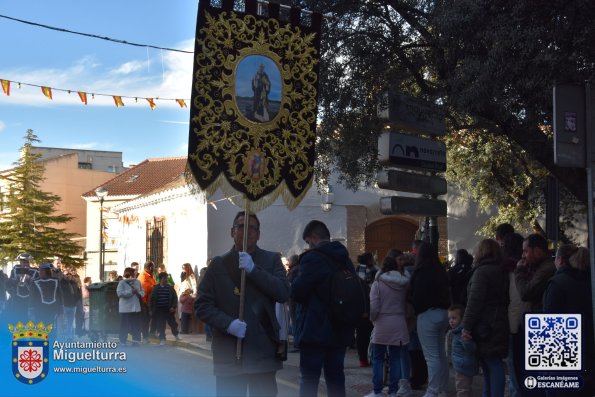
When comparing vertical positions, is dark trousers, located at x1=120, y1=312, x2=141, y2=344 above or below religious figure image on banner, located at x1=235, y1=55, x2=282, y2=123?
below

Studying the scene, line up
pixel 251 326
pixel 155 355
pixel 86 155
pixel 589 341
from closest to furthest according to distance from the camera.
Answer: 1. pixel 251 326
2. pixel 589 341
3. pixel 155 355
4. pixel 86 155

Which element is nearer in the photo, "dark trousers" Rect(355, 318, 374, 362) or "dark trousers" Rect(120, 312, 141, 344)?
"dark trousers" Rect(355, 318, 374, 362)

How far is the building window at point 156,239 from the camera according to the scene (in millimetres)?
32406

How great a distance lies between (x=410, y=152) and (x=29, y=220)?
41379 millimetres

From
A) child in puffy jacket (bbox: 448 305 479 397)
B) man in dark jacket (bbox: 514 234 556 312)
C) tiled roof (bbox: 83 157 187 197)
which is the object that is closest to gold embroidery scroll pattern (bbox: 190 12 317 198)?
child in puffy jacket (bbox: 448 305 479 397)

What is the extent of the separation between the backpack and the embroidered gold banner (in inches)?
33.1

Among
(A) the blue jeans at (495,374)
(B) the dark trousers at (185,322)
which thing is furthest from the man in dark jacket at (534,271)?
(B) the dark trousers at (185,322)

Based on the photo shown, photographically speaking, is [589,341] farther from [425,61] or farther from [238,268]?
[425,61]

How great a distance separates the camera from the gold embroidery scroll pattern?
7.88 meters

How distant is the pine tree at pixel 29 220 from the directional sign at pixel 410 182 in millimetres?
38654

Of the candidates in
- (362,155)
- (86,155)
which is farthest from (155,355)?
(86,155)

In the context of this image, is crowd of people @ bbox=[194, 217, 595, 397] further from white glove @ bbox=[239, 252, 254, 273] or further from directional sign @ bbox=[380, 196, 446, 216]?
directional sign @ bbox=[380, 196, 446, 216]

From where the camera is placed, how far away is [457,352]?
29.1 feet

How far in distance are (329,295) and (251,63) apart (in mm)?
2295
